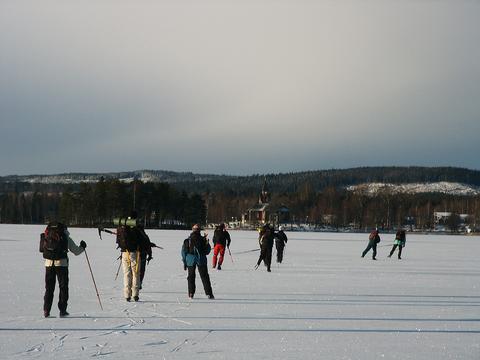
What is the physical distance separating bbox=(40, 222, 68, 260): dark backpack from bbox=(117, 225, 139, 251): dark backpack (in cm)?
152

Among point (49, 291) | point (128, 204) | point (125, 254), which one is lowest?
point (49, 291)

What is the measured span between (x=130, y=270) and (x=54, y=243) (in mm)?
1983

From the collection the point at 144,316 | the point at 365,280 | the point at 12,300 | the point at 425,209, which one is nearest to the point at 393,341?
the point at 144,316

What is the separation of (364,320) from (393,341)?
167 cm

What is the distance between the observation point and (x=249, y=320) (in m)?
9.53

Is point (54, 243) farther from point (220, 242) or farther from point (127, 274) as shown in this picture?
point (220, 242)

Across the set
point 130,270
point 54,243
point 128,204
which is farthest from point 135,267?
point 128,204

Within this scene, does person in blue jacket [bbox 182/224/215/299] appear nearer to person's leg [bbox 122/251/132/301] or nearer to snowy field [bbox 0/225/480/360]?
snowy field [bbox 0/225/480/360]

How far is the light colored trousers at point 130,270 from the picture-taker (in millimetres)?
11172

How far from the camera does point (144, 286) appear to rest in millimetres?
13773

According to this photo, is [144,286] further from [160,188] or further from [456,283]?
[160,188]

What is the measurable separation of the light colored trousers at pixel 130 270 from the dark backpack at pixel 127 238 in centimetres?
12

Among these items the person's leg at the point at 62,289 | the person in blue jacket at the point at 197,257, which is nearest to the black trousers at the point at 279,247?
the person in blue jacket at the point at 197,257

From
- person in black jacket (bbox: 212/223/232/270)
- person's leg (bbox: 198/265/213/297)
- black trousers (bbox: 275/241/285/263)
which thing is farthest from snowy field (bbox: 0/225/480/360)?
black trousers (bbox: 275/241/285/263)
